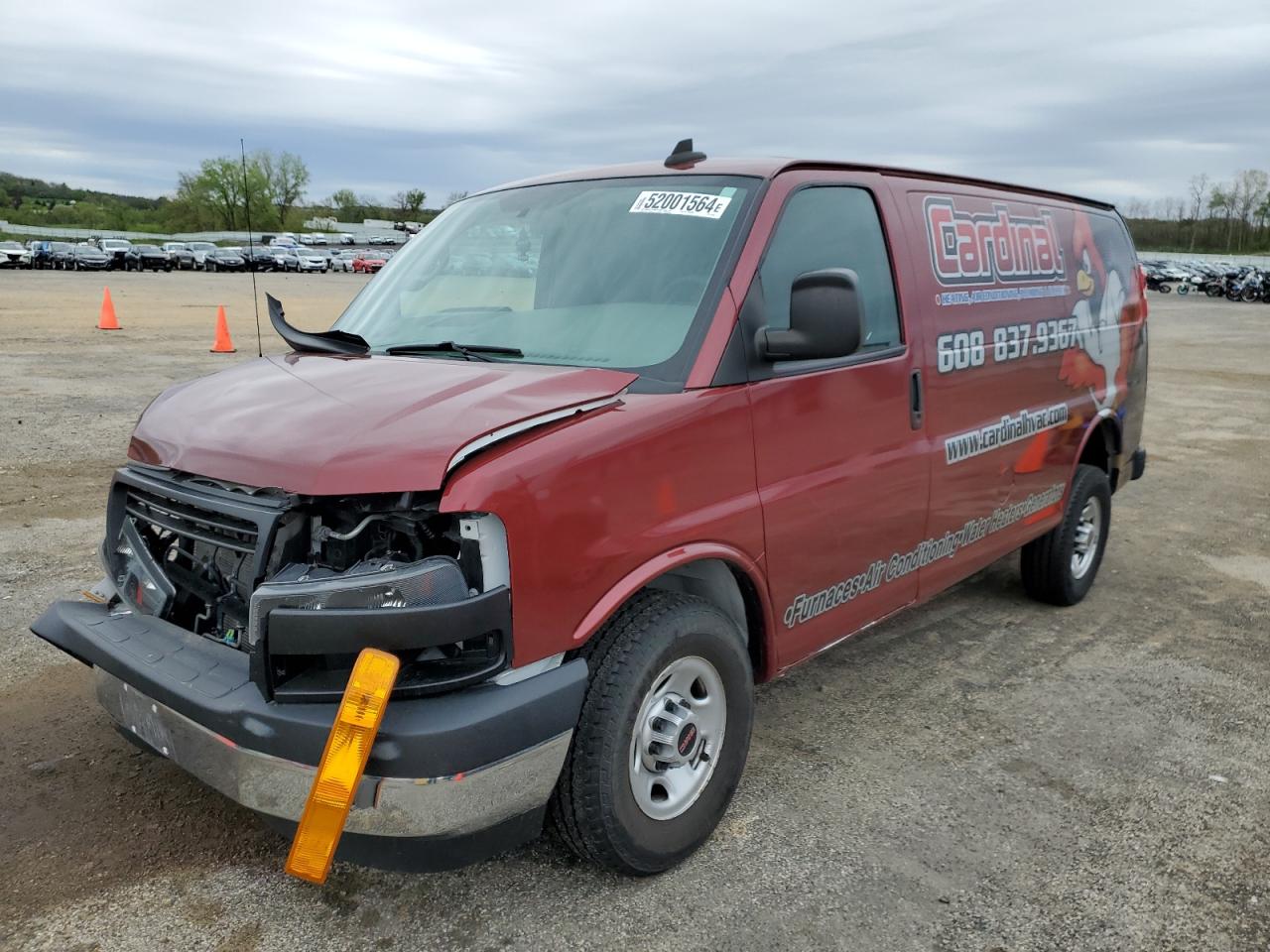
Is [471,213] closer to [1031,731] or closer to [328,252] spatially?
[1031,731]

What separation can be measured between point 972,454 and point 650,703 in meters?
2.05

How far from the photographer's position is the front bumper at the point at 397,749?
235cm

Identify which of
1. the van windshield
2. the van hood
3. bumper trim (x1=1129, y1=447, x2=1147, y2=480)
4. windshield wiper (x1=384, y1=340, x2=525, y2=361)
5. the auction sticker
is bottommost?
bumper trim (x1=1129, y1=447, x2=1147, y2=480)

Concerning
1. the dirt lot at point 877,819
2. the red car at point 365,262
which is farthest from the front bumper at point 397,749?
the red car at point 365,262

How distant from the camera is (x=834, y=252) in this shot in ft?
A: 11.7

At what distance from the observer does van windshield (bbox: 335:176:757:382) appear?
10.4ft

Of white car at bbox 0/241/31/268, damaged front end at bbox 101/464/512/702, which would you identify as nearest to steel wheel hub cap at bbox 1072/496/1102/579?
damaged front end at bbox 101/464/512/702

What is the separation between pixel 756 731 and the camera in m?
3.96

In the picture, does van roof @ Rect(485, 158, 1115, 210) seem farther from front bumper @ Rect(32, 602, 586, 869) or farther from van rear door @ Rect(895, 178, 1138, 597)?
front bumper @ Rect(32, 602, 586, 869)

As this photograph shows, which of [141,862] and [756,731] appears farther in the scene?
[756,731]

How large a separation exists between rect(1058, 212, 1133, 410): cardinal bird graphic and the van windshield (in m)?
2.48

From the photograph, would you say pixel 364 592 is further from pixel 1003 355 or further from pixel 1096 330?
pixel 1096 330

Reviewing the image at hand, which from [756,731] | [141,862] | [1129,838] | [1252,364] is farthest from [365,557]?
[1252,364]

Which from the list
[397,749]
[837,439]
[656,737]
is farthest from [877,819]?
[397,749]
